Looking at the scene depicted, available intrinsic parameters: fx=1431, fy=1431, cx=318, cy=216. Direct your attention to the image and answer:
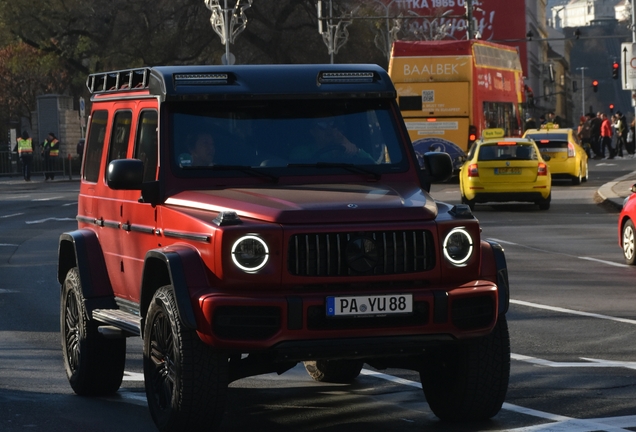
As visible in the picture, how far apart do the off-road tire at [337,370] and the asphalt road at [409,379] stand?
0.09 m

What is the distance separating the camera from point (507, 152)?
96.5ft

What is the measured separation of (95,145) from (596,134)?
50710mm

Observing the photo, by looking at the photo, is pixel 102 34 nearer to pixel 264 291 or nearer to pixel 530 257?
pixel 530 257

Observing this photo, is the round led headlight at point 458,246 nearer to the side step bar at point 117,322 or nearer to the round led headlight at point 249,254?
the round led headlight at point 249,254

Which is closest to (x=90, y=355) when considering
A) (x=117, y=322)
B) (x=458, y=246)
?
(x=117, y=322)

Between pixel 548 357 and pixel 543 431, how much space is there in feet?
9.70

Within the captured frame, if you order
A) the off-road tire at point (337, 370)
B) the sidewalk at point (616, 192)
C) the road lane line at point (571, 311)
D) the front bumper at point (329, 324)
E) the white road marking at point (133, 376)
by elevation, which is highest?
the front bumper at point (329, 324)

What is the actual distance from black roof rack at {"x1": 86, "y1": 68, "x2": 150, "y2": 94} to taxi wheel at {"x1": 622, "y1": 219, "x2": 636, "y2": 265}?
9.64m

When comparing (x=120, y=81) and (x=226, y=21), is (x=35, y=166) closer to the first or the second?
(x=226, y=21)

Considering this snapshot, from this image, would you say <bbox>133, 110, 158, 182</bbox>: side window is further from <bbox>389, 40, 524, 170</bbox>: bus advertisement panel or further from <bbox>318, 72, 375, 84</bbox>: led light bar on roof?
<bbox>389, 40, 524, 170</bbox>: bus advertisement panel

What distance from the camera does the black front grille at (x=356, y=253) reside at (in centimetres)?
670

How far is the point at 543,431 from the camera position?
23.3 ft

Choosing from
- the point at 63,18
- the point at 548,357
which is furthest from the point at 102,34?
the point at 548,357

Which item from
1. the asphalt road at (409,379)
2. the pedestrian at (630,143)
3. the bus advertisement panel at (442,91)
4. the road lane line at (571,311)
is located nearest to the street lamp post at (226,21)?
the bus advertisement panel at (442,91)
